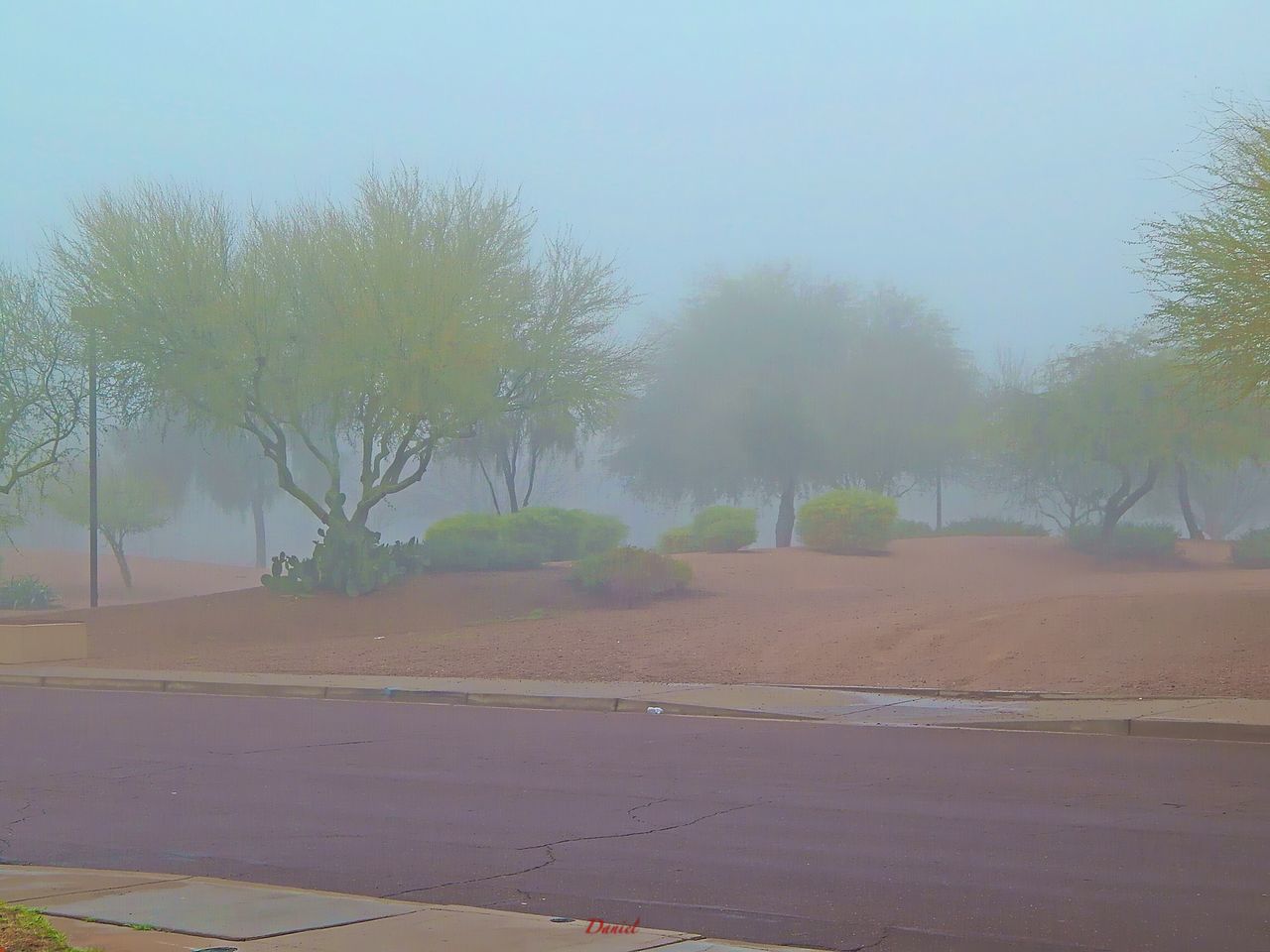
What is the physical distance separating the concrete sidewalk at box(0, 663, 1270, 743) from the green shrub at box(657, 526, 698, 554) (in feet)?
77.8

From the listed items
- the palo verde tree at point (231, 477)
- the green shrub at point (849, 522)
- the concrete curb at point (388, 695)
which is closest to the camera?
the concrete curb at point (388, 695)

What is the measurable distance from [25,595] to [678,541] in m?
20.7

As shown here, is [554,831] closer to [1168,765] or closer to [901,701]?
[1168,765]

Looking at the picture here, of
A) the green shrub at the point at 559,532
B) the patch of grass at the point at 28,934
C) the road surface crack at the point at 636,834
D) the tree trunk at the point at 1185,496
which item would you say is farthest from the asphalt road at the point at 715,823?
the tree trunk at the point at 1185,496

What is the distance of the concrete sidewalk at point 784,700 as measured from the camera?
15.4 meters

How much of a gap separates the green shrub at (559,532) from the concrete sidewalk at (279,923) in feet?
103

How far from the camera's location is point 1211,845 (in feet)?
30.3

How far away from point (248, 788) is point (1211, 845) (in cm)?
758

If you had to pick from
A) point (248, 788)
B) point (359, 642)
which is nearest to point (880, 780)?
point (248, 788)

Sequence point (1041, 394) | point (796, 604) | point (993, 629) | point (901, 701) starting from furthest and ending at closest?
point (1041, 394) → point (796, 604) → point (993, 629) → point (901, 701)

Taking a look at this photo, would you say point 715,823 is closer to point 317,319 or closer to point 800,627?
point 800,627

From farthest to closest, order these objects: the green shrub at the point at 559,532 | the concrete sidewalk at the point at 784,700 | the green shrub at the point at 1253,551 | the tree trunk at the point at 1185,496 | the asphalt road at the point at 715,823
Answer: the tree trunk at the point at 1185,496 → the green shrub at the point at 559,532 → the green shrub at the point at 1253,551 → the concrete sidewalk at the point at 784,700 → the asphalt road at the point at 715,823

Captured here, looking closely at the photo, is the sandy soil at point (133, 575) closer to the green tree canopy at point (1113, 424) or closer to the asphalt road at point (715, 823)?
the green tree canopy at point (1113, 424)

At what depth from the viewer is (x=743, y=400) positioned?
55.3 meters
